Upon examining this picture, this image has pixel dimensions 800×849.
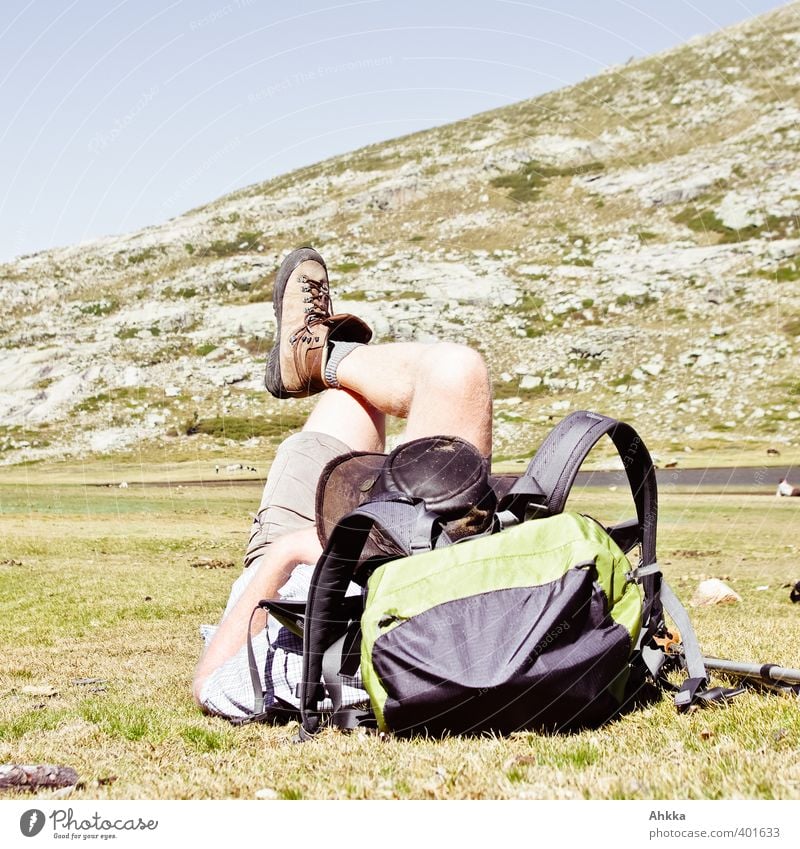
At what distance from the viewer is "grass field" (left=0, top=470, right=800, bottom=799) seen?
295 cm

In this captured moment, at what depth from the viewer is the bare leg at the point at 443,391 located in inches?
172

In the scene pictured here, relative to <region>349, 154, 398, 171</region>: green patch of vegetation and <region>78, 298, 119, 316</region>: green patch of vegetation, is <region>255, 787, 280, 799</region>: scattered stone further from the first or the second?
<region>349, 154, 398, 171</region>: green patch of vegetation

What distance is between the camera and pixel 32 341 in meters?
60.8

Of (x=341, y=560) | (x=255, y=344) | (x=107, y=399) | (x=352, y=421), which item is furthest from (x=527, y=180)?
(x=341, y=560)

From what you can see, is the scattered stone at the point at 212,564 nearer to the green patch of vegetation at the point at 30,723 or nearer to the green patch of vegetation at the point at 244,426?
the green patch of vegetation at the point at 30,723

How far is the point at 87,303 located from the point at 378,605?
200 ft

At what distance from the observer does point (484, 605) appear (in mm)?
3416

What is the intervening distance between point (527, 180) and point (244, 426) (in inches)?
978

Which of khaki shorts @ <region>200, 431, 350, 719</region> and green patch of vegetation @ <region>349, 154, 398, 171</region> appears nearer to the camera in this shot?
khaki shorts @ <region>200, 431, 350, 719</region>

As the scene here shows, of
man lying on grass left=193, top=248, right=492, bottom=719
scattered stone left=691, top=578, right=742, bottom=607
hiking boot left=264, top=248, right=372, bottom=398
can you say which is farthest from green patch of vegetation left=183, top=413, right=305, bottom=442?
man lying on grass left=193, top=248, right=492, bottom=719

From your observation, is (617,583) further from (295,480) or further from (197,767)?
(295,480)
